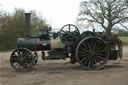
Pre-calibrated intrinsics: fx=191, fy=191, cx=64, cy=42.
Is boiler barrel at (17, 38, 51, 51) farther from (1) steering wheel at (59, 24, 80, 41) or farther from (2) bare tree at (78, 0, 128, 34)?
(2) bare tree at (78, 0, 128, 34)

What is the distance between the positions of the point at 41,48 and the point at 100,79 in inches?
130

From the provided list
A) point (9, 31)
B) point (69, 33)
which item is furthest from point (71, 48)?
point (9, 31)

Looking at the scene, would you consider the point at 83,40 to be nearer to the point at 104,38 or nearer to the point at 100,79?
the point at 104,38

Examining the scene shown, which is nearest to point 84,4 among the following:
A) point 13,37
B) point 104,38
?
point 13,37

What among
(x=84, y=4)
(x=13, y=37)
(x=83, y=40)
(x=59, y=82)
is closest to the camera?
(x=59, y=82)

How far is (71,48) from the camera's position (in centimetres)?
868

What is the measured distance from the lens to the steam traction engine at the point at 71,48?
330 inches

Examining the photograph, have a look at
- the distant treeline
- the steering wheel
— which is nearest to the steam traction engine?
the steering wheel

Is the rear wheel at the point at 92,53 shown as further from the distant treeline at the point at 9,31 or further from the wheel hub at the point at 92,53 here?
the distant treeline at the point at 9,31

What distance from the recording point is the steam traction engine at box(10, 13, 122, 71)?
8.38 metres

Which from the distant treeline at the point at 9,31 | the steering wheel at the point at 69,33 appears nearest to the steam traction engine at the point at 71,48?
the steering wheel at the point at 69,33

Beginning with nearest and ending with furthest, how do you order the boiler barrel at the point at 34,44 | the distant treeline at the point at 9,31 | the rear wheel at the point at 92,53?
the rear wheel at the point at 92,53, the boiler barrel at the point at 34,44, the distant treeline at the point at 9,31

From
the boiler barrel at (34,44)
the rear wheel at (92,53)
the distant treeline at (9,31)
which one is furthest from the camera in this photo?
the distant treeline at (9,31)

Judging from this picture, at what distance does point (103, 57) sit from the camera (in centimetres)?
855
